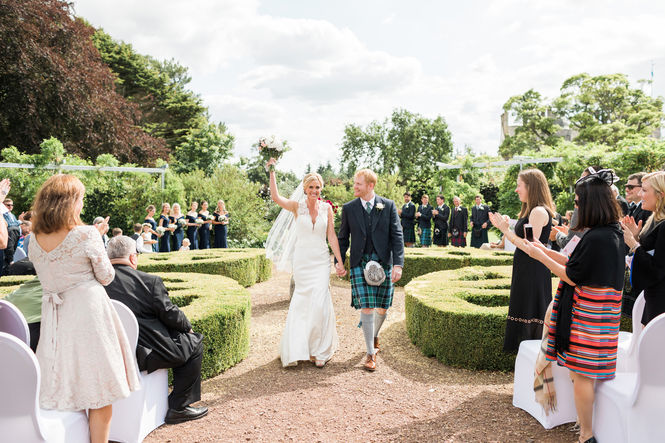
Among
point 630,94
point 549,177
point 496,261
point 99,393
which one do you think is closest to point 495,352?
point 99,393

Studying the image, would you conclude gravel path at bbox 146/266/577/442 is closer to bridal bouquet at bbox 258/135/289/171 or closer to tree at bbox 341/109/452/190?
bridal bouquet at bbox 258/135/289/171

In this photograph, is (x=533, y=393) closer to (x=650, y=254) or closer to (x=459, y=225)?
(x=650, y=254)

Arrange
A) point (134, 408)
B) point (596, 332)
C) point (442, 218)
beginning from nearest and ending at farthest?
point (596, 332) → point (134, 408) → point (442, 218)

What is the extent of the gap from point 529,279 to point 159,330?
3270 mm

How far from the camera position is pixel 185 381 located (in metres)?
3.71

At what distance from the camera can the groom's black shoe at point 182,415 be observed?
3.69 meters

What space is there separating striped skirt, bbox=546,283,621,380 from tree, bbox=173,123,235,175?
28.0 meters

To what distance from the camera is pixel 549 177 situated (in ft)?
60.6

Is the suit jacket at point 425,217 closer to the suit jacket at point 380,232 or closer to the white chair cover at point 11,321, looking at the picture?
the suit jacket at point 380,232

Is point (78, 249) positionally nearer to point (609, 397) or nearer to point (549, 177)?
point (609, 397)

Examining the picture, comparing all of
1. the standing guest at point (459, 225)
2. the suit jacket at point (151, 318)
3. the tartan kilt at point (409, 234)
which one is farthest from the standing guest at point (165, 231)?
the suit jacket at point (151, 318)

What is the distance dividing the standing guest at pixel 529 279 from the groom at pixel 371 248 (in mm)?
1281

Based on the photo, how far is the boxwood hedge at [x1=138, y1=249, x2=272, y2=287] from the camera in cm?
954

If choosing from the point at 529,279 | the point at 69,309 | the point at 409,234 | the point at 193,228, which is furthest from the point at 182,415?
the point at 409,234
